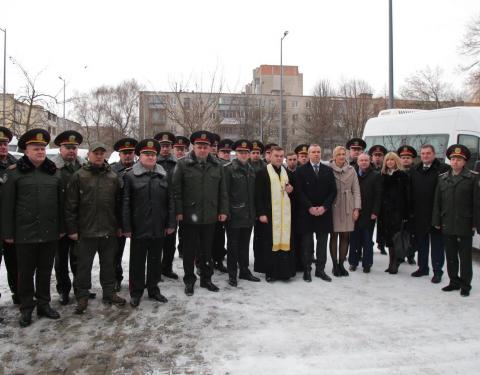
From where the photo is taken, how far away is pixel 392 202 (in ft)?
22.6

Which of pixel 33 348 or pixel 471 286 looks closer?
pixel 33 348

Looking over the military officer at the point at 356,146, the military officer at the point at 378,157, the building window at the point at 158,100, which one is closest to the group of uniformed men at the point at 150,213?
the military officer at the point at 378,157

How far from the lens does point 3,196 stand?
4703mm

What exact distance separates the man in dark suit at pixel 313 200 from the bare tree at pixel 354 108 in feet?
106

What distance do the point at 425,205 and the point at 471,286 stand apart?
1304 millimetres

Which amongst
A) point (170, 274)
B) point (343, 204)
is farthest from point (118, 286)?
point (343, 204)

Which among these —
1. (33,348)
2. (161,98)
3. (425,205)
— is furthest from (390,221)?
(161,98)

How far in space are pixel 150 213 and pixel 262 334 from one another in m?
1.97

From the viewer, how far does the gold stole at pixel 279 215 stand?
6504 millimetres

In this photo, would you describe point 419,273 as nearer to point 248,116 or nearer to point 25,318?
point 25,318

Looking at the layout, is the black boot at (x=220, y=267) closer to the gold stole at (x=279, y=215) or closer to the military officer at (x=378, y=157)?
the gold stole at (x=279, y=215)

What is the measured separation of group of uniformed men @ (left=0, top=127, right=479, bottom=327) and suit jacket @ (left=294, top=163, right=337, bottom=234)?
0.15 ft

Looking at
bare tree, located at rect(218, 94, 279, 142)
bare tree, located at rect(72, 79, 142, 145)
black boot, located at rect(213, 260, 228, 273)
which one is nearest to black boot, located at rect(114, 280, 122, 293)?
black boot, located at rect(213, 260, 228, 273)

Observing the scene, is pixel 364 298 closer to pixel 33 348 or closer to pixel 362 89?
pixel 33 348
